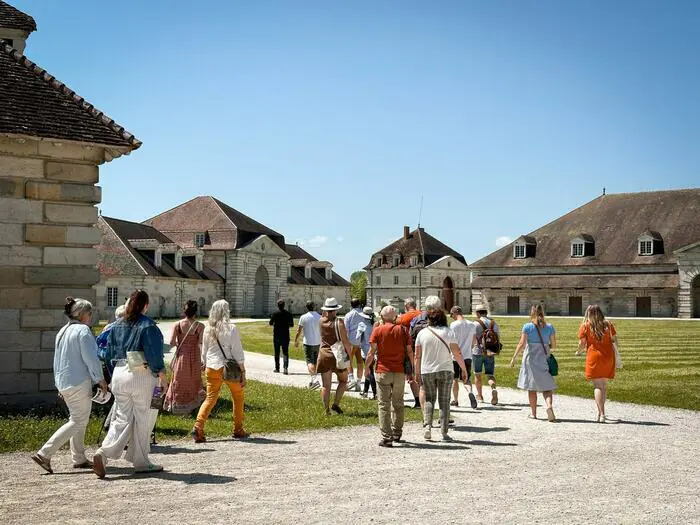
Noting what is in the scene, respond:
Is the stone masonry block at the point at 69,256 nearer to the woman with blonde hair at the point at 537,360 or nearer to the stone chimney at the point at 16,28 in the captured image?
the stone chimney at the point at 16,28

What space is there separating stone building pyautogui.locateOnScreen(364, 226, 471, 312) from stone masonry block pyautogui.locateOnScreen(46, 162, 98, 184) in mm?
79775

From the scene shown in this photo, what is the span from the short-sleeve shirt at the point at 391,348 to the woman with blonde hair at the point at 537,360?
3.02 metres

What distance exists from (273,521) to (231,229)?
64171 mm

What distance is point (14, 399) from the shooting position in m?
12.6

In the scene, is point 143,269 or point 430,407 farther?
point 143,269

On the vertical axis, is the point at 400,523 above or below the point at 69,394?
below

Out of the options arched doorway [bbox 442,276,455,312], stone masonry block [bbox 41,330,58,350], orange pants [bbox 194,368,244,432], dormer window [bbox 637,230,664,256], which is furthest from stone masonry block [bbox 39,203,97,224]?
arched doorway [bbox 442,276,455,312]

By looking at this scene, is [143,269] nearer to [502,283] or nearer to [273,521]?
[502,283]

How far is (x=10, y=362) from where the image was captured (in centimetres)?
1260

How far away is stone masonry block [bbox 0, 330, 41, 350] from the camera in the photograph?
41.2ft

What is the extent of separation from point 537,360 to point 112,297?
4674 cm

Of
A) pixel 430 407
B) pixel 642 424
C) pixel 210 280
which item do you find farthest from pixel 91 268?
pixel 210 280

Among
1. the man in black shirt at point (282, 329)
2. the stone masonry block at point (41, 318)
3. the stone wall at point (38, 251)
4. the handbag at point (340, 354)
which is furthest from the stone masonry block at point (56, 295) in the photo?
the man in black shirt at point (282, 329)

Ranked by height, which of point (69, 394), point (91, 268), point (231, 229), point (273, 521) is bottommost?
point (273, 521)
